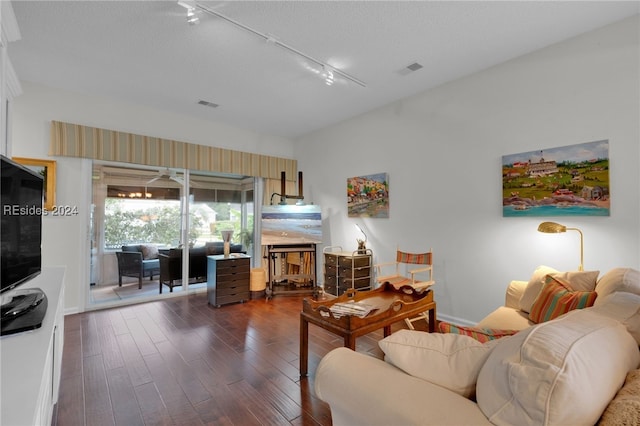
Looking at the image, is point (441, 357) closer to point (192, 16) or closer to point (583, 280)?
point (583, 280)

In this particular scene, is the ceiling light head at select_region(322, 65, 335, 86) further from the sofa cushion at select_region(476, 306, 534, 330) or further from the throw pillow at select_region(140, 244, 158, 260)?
the throw pillow at select_region(140, 244, 158, 260)

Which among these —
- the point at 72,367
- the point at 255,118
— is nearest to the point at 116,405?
→ the point at 72,367

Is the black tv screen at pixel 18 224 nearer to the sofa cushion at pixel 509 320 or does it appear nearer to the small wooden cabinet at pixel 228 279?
the small wooden cabinet at pixel 228 279

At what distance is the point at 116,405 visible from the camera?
213cm

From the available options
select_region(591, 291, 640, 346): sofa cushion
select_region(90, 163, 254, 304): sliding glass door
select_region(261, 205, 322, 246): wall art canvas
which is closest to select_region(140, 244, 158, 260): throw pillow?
select_region(90, 163, 254, 304): sliding glass door

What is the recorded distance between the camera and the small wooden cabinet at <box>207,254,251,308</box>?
4.41 metres

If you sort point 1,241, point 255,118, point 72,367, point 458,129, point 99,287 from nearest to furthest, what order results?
point 1,241
point 72,367
point 458,129
point 99,287
point 255,118

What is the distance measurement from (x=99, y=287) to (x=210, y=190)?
7.16ft

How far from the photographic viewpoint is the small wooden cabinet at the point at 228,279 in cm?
441

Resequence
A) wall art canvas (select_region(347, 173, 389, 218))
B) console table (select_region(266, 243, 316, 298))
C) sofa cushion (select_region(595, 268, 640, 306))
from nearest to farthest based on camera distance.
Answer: sofa cushion (select_region(595, 268, 640, 306)) → wall art canvas (select_region(347, 173, 389, 218)) → console table (select_region(266, 243, 316, 298))

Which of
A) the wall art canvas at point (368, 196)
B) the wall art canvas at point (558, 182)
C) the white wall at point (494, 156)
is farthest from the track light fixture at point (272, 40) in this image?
the wall art canvas at point (558, 182)

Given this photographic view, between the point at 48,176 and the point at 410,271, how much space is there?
4.71 m

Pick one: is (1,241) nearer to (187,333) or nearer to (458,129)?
(187,333)

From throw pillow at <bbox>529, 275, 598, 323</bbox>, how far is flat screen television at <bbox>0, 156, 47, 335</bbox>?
305 centimetres
